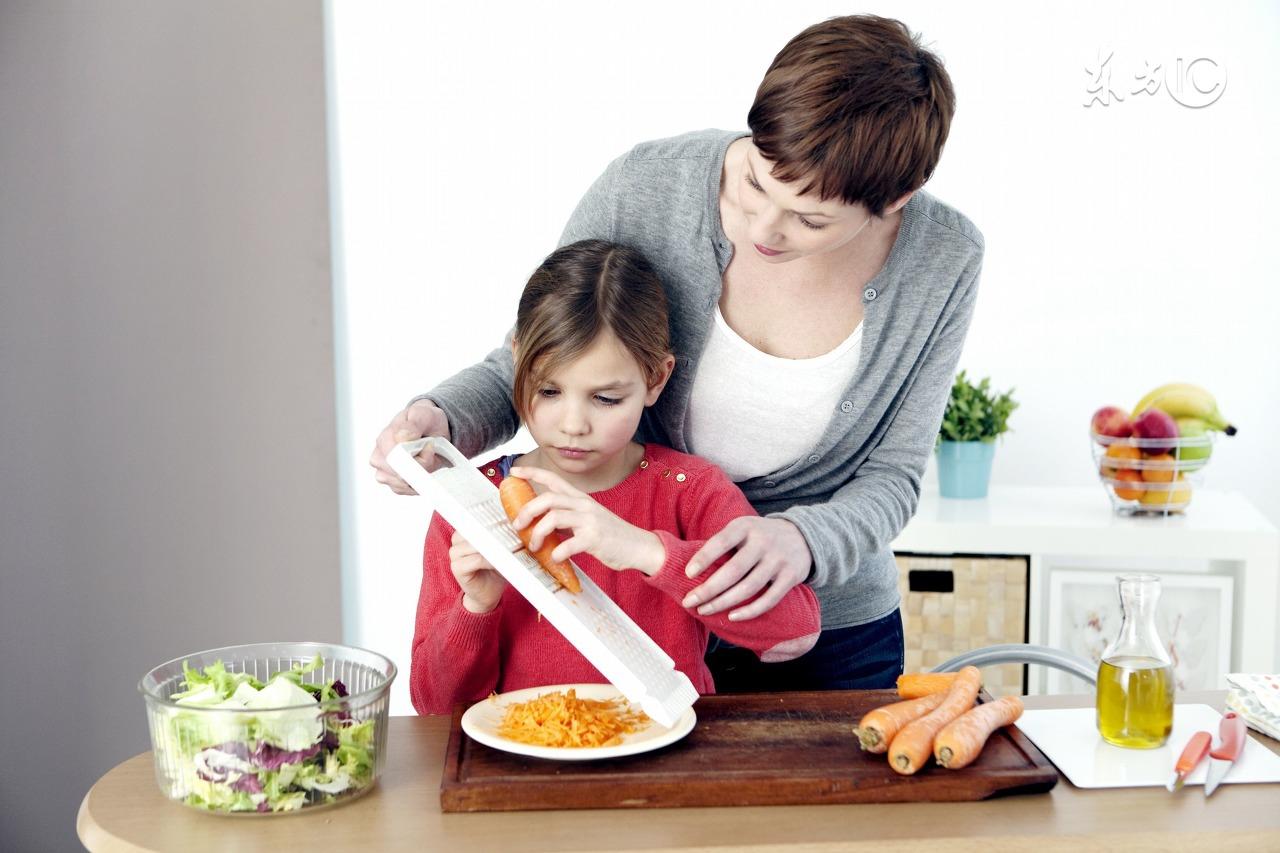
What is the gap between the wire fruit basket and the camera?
9.45 feet

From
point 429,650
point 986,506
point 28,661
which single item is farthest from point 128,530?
point 986,506

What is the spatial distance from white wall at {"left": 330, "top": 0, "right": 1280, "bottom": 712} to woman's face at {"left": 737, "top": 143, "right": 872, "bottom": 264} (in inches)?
69.6

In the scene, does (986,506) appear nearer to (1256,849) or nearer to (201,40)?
(1256,849)

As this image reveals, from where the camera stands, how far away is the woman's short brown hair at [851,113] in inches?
56.9

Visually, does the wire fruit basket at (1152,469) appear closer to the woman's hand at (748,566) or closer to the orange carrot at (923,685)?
the orange carrot at (923,685)

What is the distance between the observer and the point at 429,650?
5.11 ft

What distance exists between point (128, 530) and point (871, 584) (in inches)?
64.9

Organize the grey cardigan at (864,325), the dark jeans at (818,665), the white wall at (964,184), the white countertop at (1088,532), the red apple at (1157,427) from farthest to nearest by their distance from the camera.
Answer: the white wall at (964,184), the red apple at (1157,427), the white countertop at (1088,532), the dark jeans at (818,665), the grey cardigan at (864,325)

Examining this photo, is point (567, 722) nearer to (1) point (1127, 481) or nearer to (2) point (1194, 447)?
(1) point (1127, 481)

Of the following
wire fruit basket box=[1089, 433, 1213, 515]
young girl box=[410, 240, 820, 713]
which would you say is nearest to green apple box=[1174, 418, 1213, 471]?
wire fruit basket box=[1089, 433, 1213, 515]

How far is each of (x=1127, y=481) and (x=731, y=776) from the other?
1.96 m

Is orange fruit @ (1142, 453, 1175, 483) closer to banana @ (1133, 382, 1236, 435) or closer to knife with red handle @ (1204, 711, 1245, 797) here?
banana @ (1133, 382, 1236, 435)

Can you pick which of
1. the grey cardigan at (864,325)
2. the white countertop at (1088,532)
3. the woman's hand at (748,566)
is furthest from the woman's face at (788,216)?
the white countertop at (1088,532)

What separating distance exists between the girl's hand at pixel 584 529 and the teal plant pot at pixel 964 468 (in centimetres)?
183
